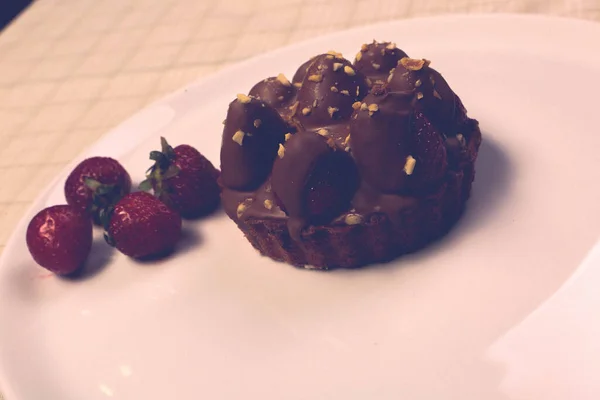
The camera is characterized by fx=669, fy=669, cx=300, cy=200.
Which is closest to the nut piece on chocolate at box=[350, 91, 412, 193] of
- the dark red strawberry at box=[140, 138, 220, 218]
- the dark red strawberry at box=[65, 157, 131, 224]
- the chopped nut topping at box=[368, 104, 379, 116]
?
the chopped nut topping at box=[368, 104, 379, 116]

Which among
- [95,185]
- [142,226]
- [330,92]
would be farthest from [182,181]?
[330,92]

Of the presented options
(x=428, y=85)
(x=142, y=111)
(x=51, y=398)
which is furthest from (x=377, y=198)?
(x=142, y=111)

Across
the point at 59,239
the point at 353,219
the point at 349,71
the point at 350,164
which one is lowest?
the point at 59,239

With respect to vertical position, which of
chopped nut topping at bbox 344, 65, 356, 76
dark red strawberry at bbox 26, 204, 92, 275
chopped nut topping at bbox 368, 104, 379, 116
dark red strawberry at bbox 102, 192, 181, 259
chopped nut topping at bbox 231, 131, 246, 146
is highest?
chopped nut topping at bbox 368, 104, 379, 116

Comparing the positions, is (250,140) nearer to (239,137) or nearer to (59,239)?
(239,137)

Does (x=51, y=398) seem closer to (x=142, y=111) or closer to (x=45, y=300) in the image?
(x=45, y=300)

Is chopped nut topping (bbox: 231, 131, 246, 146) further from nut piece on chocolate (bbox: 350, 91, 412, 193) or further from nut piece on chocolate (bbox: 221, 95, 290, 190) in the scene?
nut piece on chocolate (bbox: 350, 91, 412, 193)

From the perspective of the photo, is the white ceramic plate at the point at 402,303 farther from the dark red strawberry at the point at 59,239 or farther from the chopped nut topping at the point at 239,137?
the chopped nut topping at the point at 239,137
